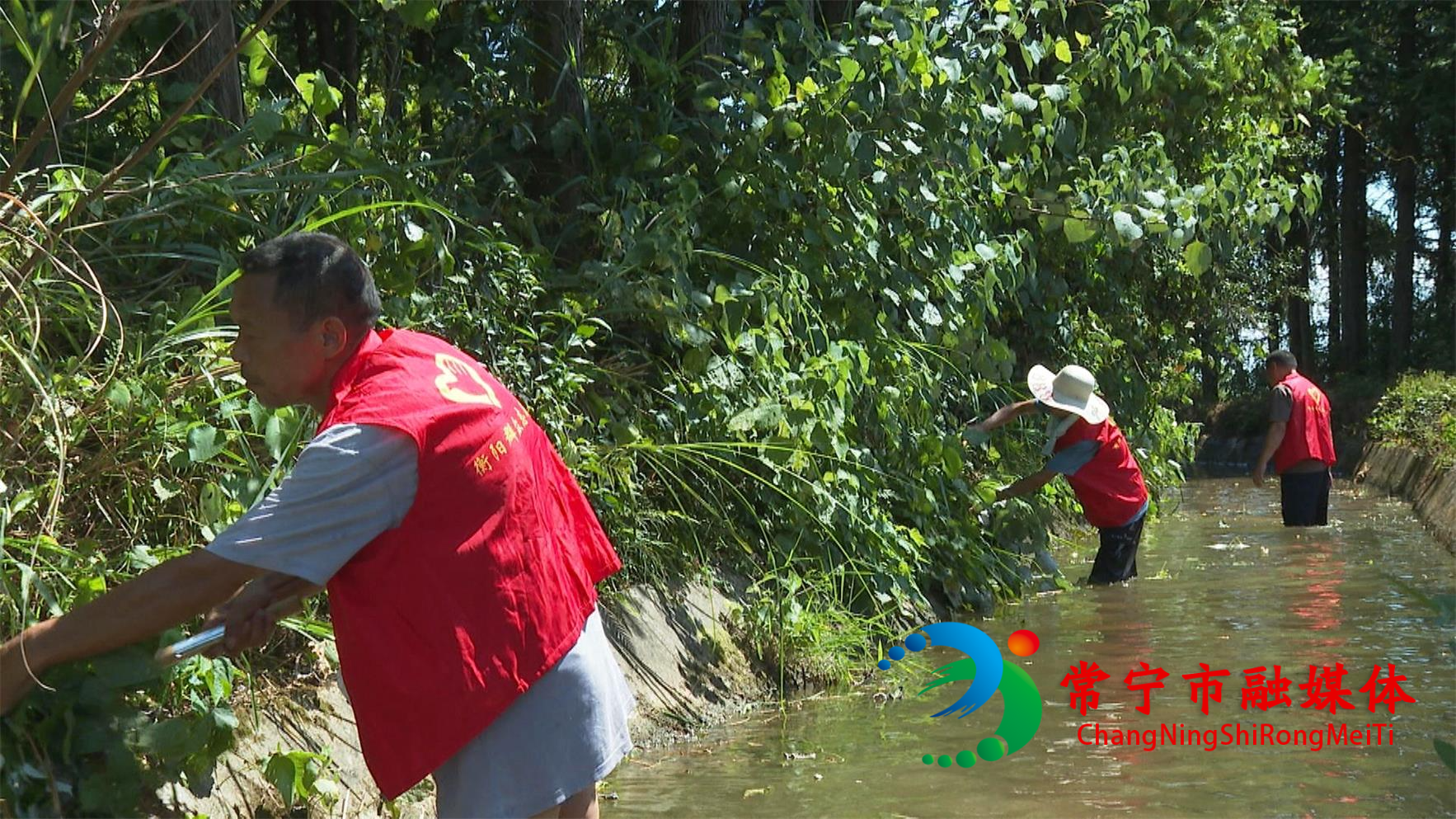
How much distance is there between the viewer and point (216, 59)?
591 cm

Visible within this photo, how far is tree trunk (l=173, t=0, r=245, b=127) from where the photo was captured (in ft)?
18.9

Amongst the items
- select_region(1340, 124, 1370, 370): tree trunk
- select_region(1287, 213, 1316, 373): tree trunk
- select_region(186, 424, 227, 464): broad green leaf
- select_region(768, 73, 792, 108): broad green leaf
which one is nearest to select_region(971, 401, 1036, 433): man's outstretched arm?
select_region(768, 73, 792, 108): broad green leaf

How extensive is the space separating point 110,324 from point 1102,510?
6994 mm

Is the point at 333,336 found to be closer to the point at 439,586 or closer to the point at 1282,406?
the point at 439,586

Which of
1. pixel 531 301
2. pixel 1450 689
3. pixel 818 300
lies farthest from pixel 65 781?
pixel 1450 689

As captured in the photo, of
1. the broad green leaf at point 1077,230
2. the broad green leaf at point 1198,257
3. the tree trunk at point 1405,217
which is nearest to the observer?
the broad green leaf at point 1198,257

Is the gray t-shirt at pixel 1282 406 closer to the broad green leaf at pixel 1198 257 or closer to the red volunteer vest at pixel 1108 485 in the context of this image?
the red volunteer vest at pixel 1108 485

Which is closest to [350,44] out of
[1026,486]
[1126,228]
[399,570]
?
[1126,228]

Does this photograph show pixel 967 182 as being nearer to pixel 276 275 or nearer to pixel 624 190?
pixel 624 190

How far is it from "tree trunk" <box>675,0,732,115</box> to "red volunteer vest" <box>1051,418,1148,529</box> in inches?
140

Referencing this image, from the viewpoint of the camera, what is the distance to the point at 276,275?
2893mm

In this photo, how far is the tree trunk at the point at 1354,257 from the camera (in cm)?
3309

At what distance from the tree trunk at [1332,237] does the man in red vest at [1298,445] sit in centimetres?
2238

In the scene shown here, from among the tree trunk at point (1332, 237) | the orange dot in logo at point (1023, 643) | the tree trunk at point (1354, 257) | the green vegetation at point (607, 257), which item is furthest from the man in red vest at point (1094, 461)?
the tree trunk at point (1332, 237)
